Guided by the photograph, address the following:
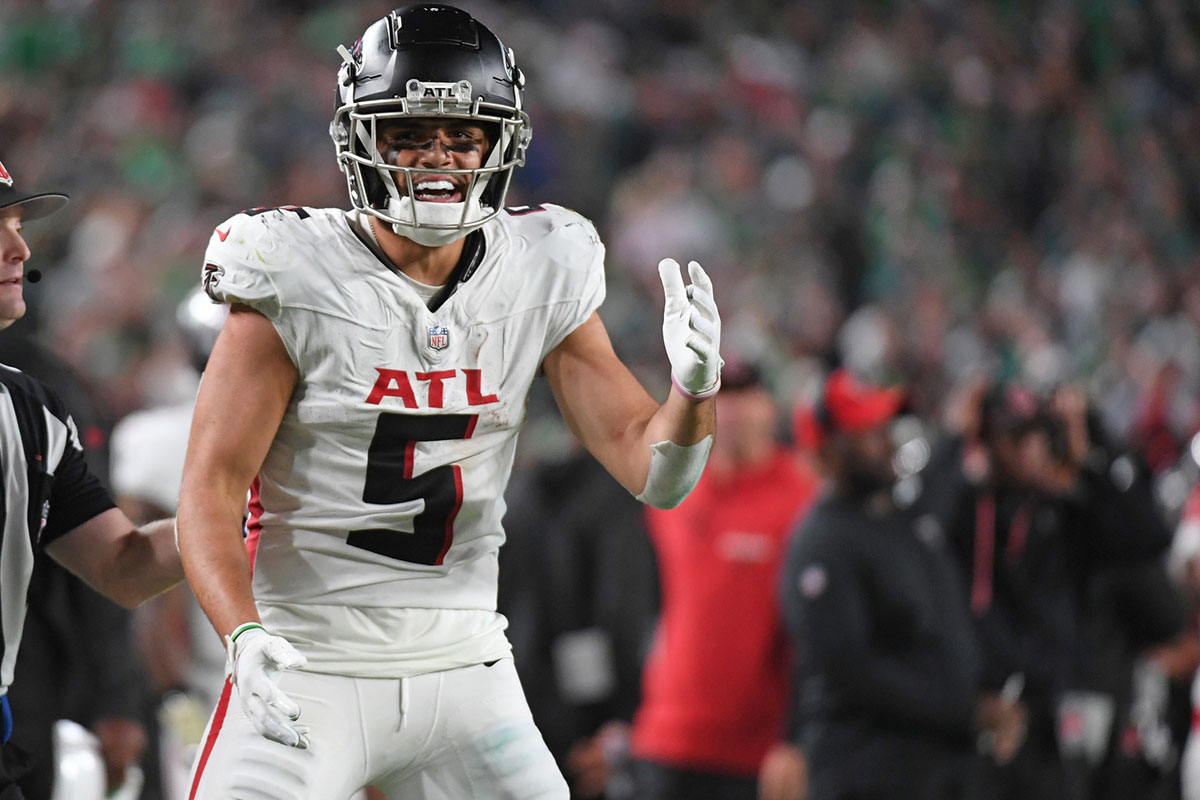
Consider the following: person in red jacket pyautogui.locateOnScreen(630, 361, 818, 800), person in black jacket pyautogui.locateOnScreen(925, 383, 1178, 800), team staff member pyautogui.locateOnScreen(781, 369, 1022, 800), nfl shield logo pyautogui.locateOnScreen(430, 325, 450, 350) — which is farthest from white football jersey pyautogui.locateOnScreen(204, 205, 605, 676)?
person in black jacket pyautogui.locateOnScreen(925, 383, 1178, 800)

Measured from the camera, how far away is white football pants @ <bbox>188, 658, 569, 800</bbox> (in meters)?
2.82

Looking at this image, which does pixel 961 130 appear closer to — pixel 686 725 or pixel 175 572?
pixel 686 725

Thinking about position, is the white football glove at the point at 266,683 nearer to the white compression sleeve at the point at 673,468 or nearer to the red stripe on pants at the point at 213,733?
the red stripe on pants at the point at 213,733

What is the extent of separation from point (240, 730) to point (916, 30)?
11639mm

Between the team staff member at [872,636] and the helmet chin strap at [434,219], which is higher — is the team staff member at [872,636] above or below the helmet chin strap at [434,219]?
below

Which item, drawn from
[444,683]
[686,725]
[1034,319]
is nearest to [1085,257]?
[1034,319]

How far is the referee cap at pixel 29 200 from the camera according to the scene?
3.01 m

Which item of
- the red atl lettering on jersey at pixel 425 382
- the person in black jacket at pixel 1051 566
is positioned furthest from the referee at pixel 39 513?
the person in black jacket at pixel 1051 566

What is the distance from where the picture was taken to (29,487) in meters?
3.04

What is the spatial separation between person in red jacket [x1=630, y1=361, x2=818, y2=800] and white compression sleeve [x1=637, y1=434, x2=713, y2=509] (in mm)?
2610

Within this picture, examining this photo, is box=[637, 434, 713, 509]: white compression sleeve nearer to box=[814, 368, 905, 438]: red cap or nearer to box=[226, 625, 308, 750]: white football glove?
box=[226, 625, 308, 750]: white football glove

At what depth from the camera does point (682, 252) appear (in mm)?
11234

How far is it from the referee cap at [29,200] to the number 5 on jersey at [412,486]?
69 centimetres

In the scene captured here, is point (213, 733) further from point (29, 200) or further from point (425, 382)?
point (29, 200)
